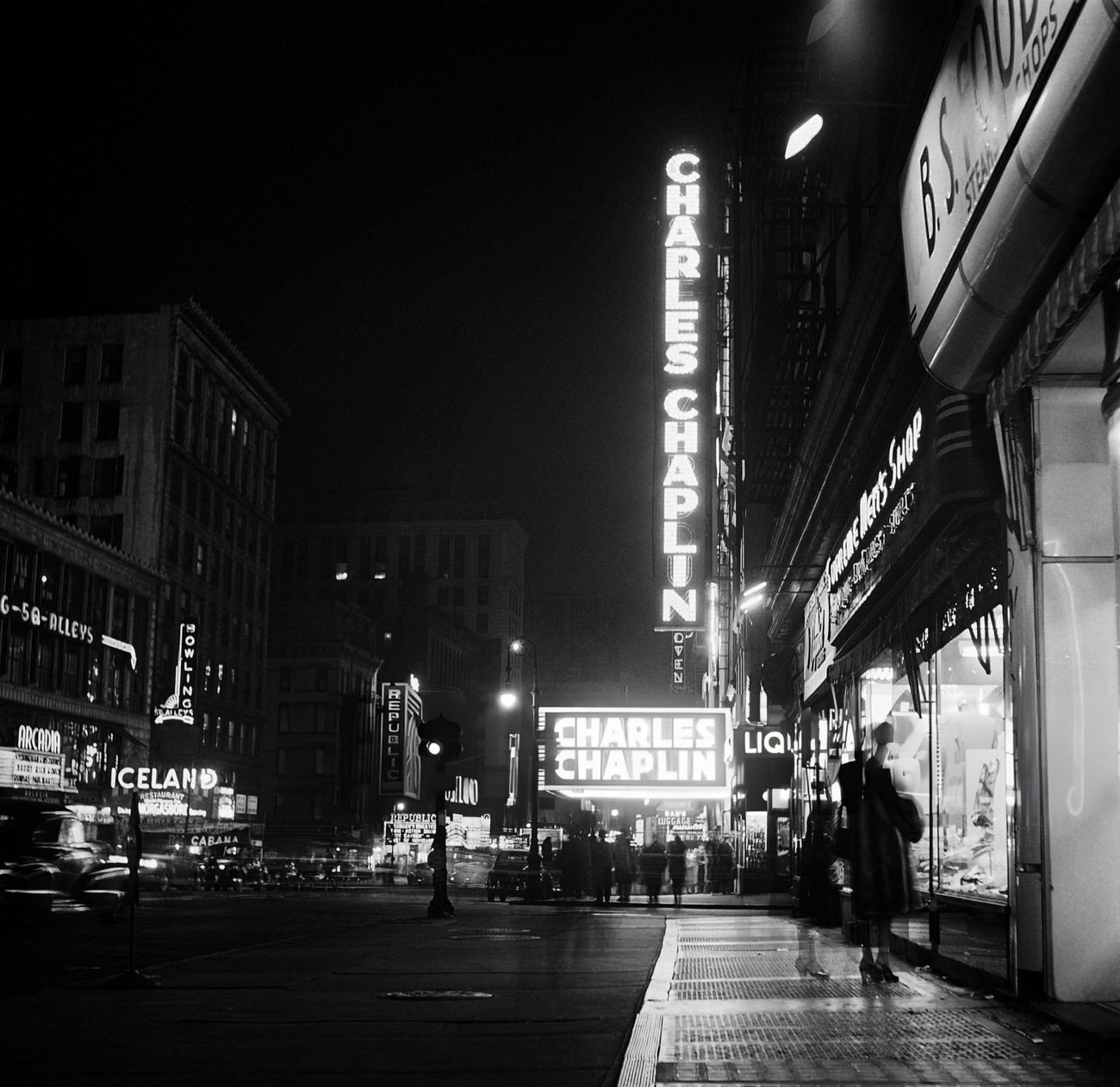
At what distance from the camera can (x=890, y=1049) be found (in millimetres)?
7562

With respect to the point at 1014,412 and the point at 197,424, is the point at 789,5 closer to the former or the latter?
the point at 1014,412

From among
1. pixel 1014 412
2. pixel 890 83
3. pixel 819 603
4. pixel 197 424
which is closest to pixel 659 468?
pixel 819 603

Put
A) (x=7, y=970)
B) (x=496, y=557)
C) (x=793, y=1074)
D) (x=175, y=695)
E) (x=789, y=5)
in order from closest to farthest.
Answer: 1. (x=793, y=1074)
2. (x=7, y=970)
3. (x=789, y=5)
4. (x=175, y=695)
5. (x=496, y=557)

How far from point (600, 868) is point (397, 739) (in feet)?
152

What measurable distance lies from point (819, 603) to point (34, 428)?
6644cm

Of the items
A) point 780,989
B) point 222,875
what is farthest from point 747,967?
point 222,875

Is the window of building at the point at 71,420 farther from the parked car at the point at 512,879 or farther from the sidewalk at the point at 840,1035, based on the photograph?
the sidewalk at the point at 840,1035

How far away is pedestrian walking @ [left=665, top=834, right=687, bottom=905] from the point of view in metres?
36.0

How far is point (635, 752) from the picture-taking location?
2528 cm

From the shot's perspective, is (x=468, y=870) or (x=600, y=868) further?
(x=468, y=870)

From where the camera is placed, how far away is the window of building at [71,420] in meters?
79.9

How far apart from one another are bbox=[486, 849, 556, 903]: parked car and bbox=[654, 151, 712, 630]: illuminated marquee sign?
10.2 metres

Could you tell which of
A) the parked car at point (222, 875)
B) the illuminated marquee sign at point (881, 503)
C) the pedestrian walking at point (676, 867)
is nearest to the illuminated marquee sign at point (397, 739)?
the parked car at point (222, 875)

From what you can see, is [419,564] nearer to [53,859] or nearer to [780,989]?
[53,859]
